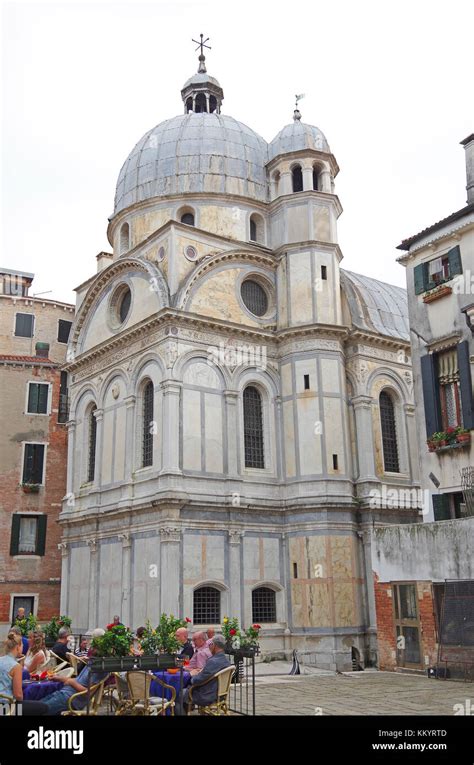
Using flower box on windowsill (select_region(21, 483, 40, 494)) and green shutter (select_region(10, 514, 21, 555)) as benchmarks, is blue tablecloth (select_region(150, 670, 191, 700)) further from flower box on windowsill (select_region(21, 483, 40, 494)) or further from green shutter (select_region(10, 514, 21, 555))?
flower box on windowsill (select_region(21, 483, 40, 494))

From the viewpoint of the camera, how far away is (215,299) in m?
30.0

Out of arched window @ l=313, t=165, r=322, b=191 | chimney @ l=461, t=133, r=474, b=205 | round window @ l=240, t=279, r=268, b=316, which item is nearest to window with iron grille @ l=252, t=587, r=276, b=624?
round window @ l=240, t=279, r=268, b=316

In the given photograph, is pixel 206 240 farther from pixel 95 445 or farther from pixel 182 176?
pixel 95 445

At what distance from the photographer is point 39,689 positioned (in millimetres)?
12180

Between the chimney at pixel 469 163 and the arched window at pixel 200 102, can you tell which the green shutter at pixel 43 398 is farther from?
the chimney at pixel 469 163

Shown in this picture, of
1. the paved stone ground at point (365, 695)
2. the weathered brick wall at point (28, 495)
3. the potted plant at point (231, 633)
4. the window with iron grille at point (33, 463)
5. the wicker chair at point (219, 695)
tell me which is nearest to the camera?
the wicker chair at point (219, 695)

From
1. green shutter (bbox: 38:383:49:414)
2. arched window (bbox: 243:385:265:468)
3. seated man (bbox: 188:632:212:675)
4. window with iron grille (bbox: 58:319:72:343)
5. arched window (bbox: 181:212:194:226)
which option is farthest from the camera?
window with iron grille (bbox: 58:319:72:343)

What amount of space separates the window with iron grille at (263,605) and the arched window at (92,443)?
9118 mm

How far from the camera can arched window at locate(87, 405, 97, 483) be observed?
108 ft

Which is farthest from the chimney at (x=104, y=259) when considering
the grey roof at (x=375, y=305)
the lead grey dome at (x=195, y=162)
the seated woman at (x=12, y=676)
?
the seated woman at (x=12, y=676)

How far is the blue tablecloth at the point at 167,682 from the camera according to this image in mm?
12602

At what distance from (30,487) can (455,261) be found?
22.7 m

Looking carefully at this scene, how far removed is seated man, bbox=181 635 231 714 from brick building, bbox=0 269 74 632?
79.4ft
